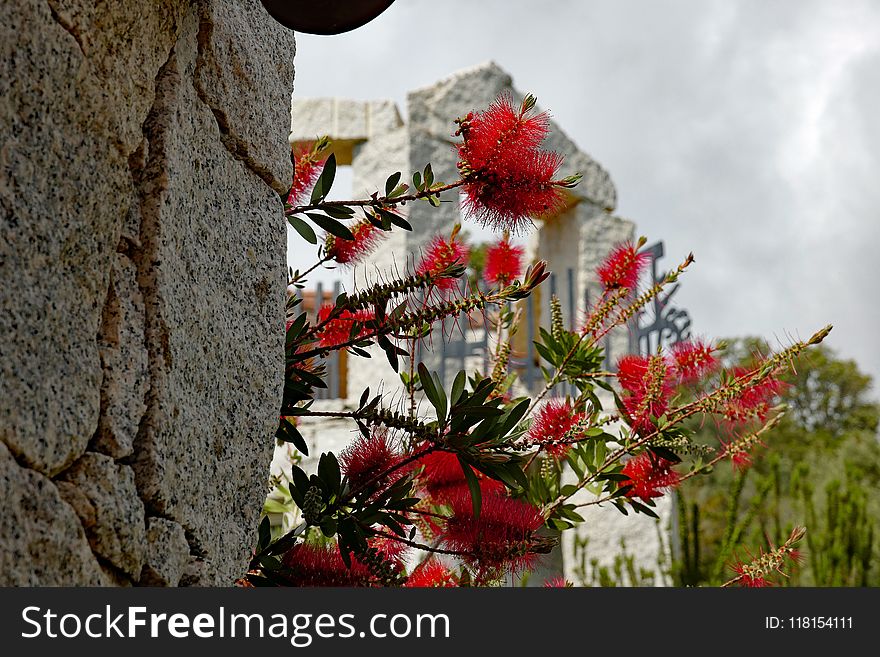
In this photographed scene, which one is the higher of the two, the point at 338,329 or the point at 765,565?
the point at 338,329

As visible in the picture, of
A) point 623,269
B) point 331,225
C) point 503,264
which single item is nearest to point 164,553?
point 331,225

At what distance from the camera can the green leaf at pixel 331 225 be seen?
1.61 metres

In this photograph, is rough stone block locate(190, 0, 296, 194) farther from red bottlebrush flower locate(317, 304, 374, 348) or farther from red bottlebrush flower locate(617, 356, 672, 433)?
red bottlebrush flower locate(617, 356, 672, 433)

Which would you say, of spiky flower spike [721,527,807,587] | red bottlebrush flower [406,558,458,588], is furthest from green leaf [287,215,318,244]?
spiky flower spike [721,527,807,587]

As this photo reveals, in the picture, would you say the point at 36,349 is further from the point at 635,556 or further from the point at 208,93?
the point at 635,556

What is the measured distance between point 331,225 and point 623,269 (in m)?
0.70

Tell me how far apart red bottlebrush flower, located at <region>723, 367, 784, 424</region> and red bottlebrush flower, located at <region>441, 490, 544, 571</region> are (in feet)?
1.90

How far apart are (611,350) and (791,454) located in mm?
12245

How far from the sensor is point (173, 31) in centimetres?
109

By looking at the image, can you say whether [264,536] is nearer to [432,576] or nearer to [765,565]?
[432,576]

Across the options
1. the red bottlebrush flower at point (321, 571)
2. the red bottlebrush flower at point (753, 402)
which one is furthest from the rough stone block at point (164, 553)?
the red bottlebrush flower at point (753, 402)

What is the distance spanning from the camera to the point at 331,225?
1612mm

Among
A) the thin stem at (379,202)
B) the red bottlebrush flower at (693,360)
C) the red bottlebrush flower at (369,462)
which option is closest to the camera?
the red bottlebrush flower at (369,462)

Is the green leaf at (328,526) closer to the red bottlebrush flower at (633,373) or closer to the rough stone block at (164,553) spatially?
the rough stone block at (164,553)
